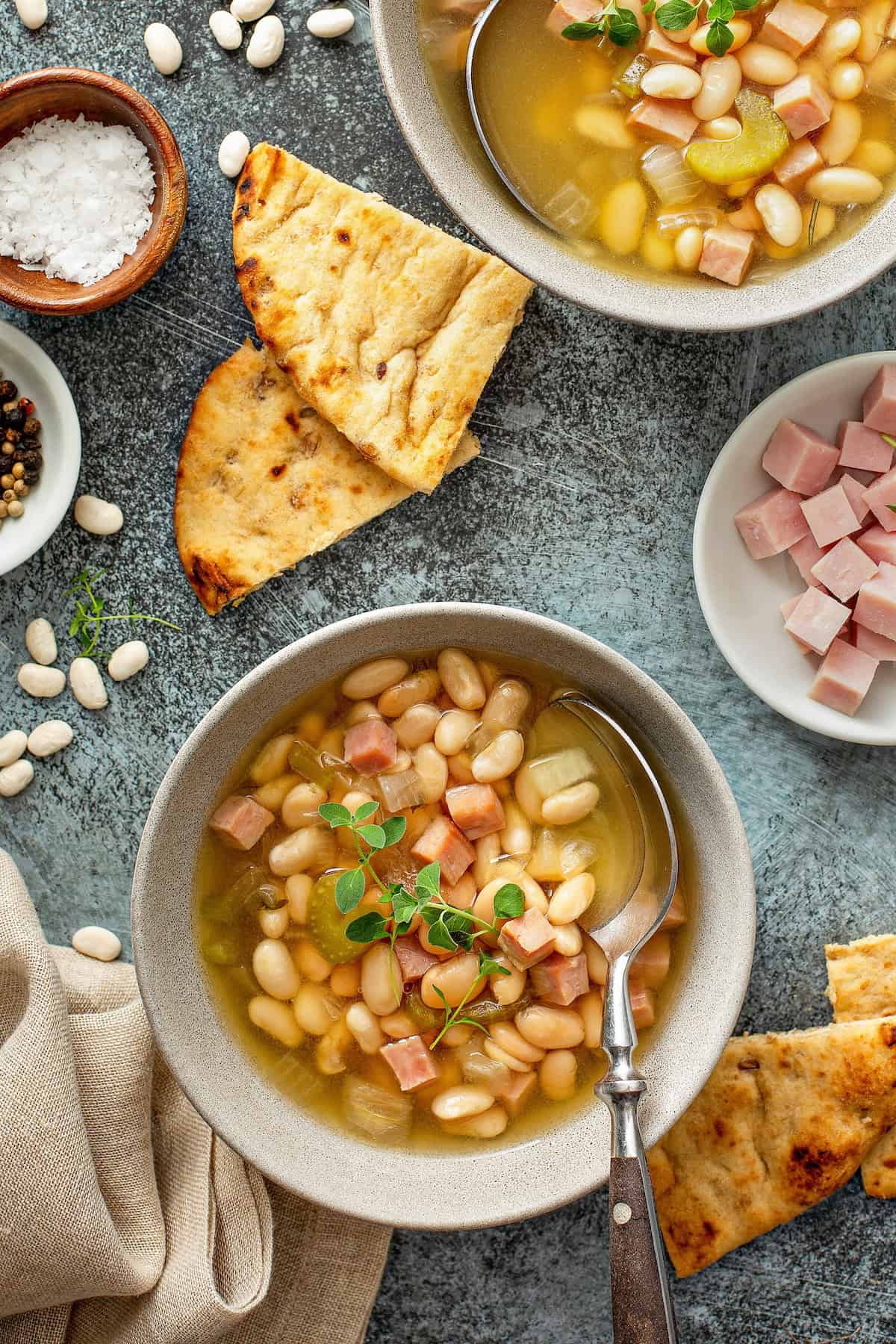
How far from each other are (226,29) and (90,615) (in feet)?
3.83

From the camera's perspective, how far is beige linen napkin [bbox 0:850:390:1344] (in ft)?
6.40

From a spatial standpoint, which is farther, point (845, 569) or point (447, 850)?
point (845, 569)

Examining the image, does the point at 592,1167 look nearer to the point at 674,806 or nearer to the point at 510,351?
the point at 674,806

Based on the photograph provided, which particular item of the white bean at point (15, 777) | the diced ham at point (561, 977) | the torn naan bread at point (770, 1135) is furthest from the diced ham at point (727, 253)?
the white bean at point (15, 777)

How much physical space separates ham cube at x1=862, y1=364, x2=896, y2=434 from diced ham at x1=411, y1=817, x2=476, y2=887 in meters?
1.07

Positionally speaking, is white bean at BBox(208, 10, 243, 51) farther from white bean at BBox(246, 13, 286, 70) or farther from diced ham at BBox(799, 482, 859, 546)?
diced ham at BBox(799, 482, 859, 546)

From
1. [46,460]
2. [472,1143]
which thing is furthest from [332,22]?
[472,1143]

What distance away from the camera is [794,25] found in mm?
1840

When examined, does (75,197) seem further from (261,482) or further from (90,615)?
(90,615)

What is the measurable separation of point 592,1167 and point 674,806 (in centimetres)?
62

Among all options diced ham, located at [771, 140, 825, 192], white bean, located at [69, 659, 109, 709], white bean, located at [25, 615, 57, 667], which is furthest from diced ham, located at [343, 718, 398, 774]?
diced ham, located at [771, 140, 825, 192]

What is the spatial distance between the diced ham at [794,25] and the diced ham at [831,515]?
2.43 ft

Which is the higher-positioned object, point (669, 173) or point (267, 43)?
point (267, 43)

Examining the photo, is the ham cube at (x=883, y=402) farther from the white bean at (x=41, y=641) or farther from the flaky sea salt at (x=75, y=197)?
the white bean at (x=41, y=641)
